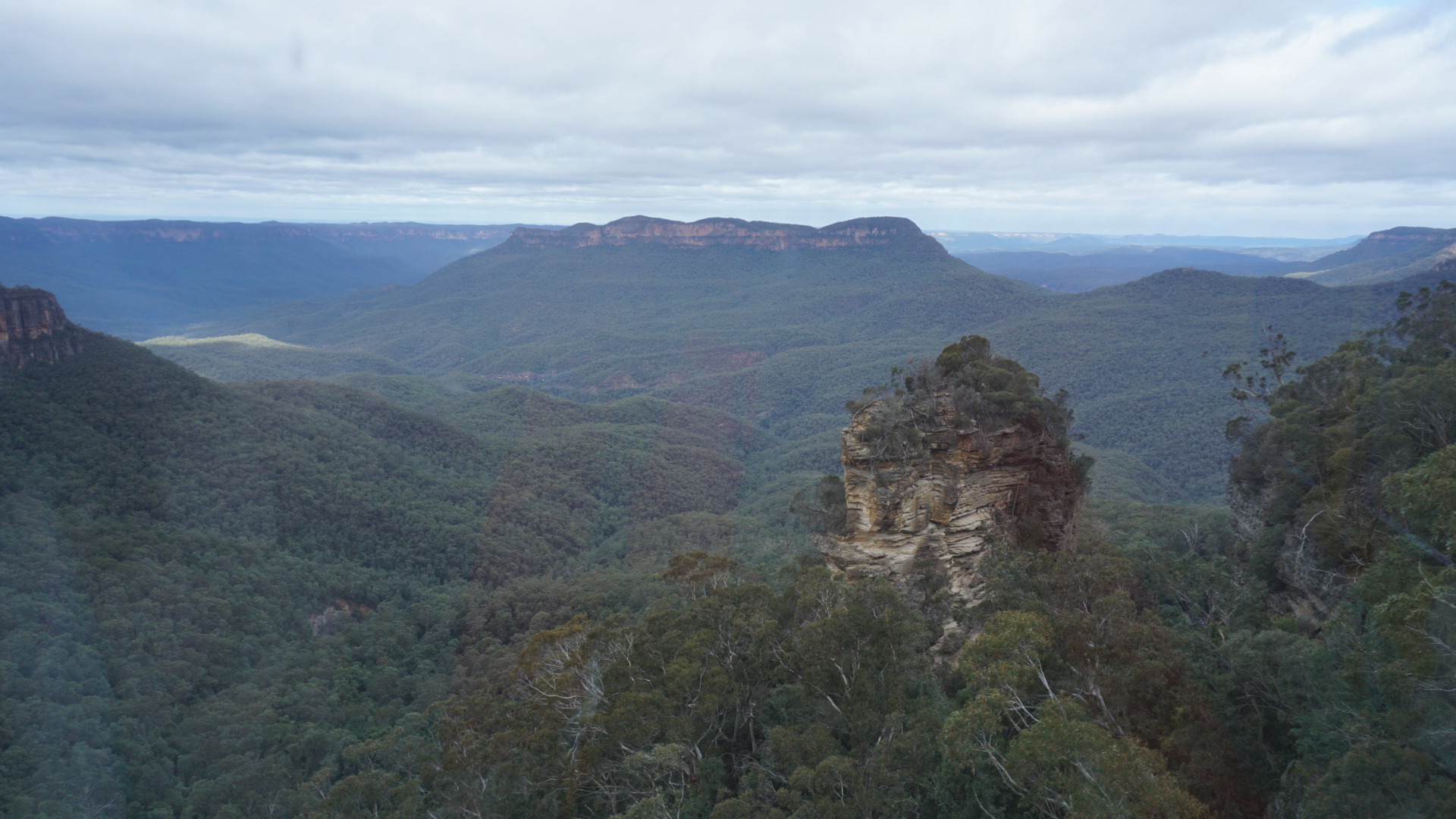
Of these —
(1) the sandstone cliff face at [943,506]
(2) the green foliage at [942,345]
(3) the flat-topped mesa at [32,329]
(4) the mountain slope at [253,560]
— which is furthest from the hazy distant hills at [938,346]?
(3) the flat-topped mesa at [32,329]

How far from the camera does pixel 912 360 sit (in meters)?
26.8

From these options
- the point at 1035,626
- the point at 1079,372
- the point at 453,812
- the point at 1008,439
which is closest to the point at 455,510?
the point at 453,812

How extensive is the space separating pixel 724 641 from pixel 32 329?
74.3 meters

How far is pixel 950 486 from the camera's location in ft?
73.7

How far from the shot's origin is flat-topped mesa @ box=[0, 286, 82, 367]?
5625cm

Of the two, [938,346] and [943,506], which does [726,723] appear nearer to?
[943,506]

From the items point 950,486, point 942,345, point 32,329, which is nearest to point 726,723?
point 950,486

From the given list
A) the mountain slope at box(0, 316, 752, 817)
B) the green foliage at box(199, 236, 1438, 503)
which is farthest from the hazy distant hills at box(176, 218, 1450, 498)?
the mountain slope at box(0, 316, 752, 817)

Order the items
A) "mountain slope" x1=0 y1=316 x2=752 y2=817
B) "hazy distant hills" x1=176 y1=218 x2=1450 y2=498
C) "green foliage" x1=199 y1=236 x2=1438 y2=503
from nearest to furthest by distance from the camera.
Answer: "mountain slope" x1=0 y1=316 x2=752 y2=817 < "green foliage" x1=199 y1=236 x2=1438 y2=503 < "hazy distant hills" x1=176 y1=218 x2=1450 y2=498

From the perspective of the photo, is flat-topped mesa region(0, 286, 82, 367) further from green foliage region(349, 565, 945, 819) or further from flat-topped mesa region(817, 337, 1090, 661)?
flat-topped mesa region(817, 337, 1090, 661)

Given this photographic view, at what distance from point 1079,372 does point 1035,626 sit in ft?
335

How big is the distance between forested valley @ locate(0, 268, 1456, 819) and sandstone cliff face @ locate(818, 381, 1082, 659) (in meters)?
0.67

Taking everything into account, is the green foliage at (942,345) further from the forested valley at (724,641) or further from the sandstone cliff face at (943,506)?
the sandstone cliff face at (943,506)

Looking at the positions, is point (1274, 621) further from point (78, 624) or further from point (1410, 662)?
point (78, 624)
